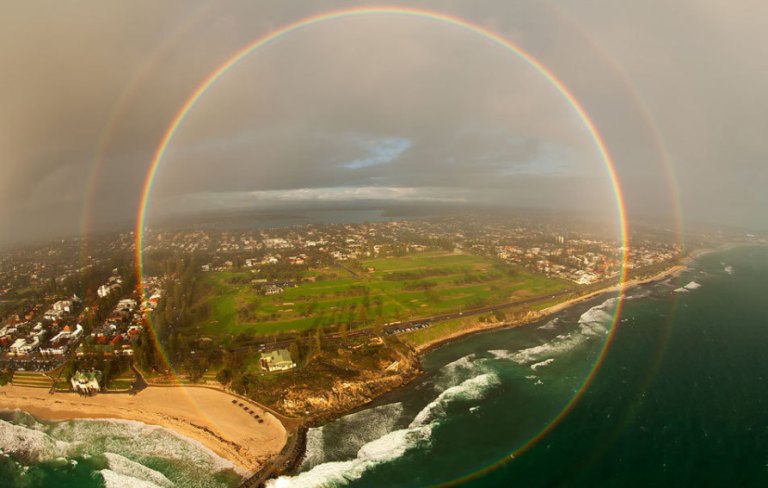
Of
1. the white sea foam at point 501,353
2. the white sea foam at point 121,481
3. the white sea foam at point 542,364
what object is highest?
the white sea foam at point 501,353

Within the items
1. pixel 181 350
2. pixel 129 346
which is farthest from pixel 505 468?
pixel 129 346

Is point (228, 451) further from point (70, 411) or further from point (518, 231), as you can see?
point (518, 231)

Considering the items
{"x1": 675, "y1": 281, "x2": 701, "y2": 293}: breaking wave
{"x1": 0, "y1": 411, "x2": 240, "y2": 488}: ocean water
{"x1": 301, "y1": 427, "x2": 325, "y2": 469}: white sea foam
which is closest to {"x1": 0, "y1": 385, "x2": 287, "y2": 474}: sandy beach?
{"x1": 0, "y1": 411, "x2": 240, "y2": 488}: ocean water

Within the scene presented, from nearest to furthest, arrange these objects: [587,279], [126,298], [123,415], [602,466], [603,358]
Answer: [602,466], [123,415], [603,358], [126,298], [587,279]

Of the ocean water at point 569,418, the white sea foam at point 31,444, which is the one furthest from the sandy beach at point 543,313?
the white sea foam at point 31,444

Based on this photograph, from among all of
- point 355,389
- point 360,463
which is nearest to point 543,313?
point 355,389

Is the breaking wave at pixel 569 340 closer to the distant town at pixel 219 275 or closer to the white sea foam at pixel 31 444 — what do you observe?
the distant town at pixel 219 275

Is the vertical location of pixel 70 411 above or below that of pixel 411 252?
below
